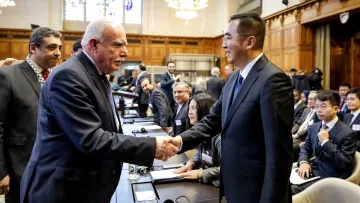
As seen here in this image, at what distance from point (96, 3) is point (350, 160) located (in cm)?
1347

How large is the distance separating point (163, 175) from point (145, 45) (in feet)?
40.9

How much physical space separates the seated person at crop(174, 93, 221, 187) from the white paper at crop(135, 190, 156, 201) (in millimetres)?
375

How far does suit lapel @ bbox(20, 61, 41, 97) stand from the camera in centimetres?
204

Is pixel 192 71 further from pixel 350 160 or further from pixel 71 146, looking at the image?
pixel 71 146

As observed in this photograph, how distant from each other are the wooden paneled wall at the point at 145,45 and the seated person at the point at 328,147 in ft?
35.1

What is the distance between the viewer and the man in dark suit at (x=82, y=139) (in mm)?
1275

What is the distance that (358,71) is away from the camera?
32.0 feet

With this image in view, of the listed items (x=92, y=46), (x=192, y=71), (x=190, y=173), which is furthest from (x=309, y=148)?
(x=192, y=71)

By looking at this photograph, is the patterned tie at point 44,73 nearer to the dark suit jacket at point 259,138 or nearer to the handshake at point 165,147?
the handshake at point 165,147

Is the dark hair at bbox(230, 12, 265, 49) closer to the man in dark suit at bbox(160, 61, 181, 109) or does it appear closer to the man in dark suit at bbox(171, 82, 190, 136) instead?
the man in dark suit at bbox(171, 82, 190, 136)

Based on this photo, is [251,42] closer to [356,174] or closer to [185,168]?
[185,168]

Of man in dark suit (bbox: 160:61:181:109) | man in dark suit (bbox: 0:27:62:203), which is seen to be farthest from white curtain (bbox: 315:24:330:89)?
man in dark suit (bbox: 0:27:62:203)

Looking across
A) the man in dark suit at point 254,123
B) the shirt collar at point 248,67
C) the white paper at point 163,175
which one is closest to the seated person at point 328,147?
the white paper at point 163,175

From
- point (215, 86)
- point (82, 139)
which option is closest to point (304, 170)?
point (82, 139)
